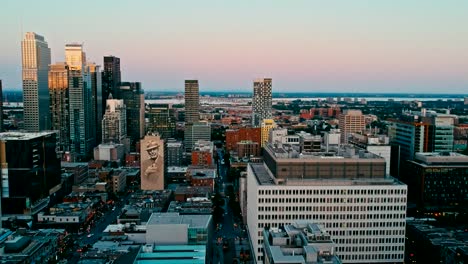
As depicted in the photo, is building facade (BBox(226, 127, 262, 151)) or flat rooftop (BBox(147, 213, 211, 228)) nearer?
flat rooftop (BBox(147, 213, 211, 228))

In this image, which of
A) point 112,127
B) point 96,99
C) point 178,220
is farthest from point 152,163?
point 96,99

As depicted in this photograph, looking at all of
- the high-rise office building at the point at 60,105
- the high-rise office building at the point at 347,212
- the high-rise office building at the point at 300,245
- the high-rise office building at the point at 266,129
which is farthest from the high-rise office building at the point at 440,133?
the high-rise office building at the point at 60,105

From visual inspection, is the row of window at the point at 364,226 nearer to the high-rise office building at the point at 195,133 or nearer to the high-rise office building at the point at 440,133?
the high-rise office building at the point at 440,133

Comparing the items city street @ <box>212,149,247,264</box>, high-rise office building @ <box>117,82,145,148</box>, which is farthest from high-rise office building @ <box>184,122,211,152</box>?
city street @ <box>212,149,247,264</box>

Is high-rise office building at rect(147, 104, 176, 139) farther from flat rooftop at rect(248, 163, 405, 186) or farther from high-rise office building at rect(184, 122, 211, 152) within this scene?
flat rooftop at rect(248, 163, 405, 186)

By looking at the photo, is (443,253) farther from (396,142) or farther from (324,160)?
(396,142)

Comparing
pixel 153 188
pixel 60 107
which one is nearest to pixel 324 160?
pixel 153 188

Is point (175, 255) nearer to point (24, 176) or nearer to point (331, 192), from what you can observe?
point (331, 192)
